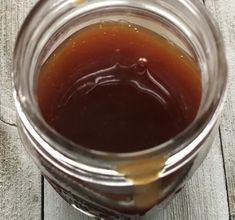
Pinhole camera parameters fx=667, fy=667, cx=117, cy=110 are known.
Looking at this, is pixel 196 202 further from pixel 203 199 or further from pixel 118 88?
pixel 118 88

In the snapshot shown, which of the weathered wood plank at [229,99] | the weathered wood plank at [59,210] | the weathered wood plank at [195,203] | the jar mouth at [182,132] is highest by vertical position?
the jar mouth at [182,132]

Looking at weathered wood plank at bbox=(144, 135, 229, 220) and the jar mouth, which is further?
weathered wood plank at bbox=(144, 135, 229, 220)

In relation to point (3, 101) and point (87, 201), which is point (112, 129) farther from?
point (3, 101)

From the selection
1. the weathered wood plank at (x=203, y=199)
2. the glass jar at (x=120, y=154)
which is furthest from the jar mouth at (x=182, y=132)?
the weathered wood plank at (x=203, y=199)

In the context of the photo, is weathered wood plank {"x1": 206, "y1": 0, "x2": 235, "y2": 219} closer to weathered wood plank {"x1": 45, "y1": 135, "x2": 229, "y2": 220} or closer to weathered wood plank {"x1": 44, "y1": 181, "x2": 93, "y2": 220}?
weathered wood plank {"x1": 45, "y1": 135, "x2": 229, "y2": 220}

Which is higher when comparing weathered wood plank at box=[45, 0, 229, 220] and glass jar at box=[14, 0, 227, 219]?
glass jar at box=[14, 0, 227, 219]

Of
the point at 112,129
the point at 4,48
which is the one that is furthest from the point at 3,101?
the point at 112,129

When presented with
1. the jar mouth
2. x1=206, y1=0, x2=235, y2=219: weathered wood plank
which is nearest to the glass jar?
the jar mouth

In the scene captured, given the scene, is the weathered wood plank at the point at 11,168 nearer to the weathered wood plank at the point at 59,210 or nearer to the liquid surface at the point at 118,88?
the weathered wood plank at the point at 59,210
